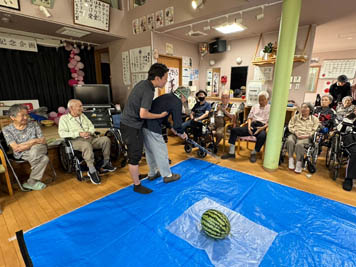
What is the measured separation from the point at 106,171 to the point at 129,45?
297 centimetres

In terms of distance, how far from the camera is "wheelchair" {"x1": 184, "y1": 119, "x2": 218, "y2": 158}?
329 cm

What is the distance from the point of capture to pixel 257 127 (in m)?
3.14

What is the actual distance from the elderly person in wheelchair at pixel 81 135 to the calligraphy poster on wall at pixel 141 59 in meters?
1.94

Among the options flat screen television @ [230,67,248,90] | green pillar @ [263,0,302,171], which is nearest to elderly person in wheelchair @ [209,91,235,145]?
green pillar @ [263,0,302,171]

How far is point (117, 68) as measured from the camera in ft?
15.3

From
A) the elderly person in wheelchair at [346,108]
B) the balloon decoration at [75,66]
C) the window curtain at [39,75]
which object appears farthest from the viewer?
the balloon decoration at [75,66]

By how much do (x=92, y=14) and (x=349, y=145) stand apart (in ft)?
14.8

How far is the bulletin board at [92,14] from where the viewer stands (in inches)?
129

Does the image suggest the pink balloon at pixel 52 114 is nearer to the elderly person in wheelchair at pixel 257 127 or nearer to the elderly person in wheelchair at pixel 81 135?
the elderly person in wheelchair at pixel 81 135

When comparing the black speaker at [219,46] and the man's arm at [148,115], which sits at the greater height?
the black speaker at [219,46]

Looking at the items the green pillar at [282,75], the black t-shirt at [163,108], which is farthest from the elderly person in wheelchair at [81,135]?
the green pillar at [282,75]

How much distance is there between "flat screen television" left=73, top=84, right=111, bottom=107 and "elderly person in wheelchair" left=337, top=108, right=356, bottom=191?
4.14 metres

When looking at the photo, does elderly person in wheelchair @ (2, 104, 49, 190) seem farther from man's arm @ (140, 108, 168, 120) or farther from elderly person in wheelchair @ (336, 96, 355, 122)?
elderly person in wheelchair @ (336, 96, 355, 122)

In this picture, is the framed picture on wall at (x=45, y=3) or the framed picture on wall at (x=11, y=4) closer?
the framed picture on wall at (x=11, y=4)
